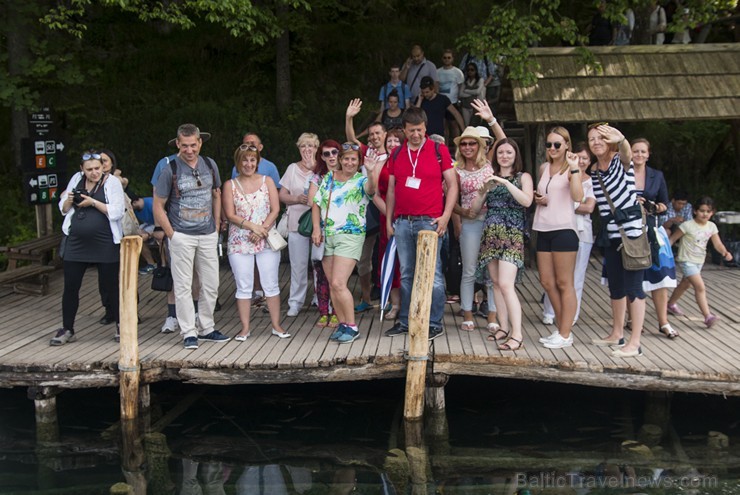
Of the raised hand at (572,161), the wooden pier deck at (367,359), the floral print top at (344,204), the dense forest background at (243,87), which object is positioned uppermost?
the dense forest background at (243,87)

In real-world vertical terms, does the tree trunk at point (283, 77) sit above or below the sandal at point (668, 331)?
above

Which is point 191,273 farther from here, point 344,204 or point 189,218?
point 344,204

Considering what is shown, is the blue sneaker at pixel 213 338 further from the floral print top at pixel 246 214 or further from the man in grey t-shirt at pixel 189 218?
the floral print top at pixel 246 214

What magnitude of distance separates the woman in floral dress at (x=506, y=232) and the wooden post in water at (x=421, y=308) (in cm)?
58

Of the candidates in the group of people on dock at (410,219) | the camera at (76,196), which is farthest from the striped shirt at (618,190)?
the camera at (76,196)

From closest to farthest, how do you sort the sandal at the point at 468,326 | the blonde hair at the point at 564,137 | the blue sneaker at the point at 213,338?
1. the blonde hair at the point at 564,137
2. the blue sneaker at the point at 213,338
3. the sandal at the point at 468,326

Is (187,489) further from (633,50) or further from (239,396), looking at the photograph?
(633,50)

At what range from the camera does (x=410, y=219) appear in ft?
25.4

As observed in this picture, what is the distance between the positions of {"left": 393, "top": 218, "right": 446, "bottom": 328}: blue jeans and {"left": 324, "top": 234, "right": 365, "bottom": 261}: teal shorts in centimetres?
37

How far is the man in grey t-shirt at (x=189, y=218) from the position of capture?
767cm

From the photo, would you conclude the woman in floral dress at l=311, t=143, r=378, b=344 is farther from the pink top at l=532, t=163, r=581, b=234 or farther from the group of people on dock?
the pink top at l=532, t=163, r=581, b=234

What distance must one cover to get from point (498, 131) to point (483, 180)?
18.0 inches

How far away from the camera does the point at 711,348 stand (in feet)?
26.4

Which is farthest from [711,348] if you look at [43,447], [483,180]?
[43,447]
